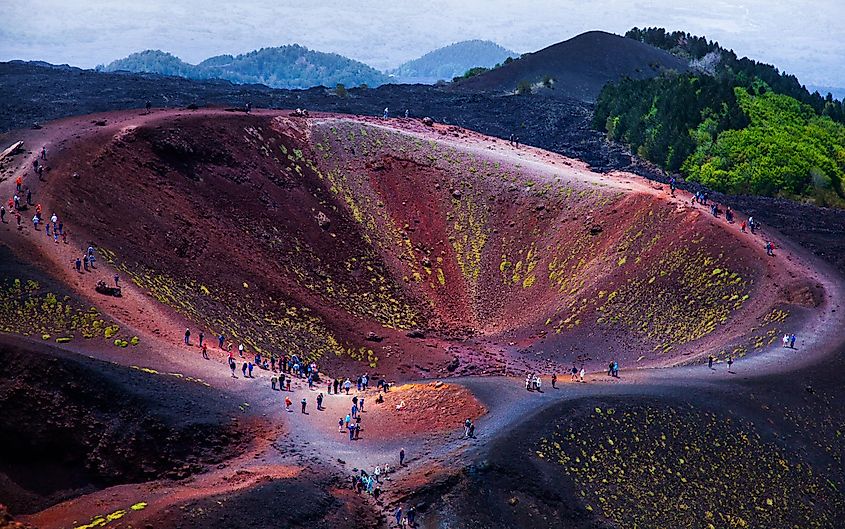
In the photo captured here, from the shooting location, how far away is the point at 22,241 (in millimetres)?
47438

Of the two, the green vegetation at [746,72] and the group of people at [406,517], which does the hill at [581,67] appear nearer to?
the green vegetation at [746,72]

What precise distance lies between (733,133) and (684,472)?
72.3 m

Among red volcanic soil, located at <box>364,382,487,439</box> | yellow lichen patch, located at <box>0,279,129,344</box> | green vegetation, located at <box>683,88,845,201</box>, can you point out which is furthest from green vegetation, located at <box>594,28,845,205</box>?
yellow lichen patch, located at <box>0,279,129,344</box>

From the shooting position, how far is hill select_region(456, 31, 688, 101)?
16050 cm

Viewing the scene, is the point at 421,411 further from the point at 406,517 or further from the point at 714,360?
the point at 714,360

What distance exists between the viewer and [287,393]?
4372 cm

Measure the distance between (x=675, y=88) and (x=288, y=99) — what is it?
51973 millimetres

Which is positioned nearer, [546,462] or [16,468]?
[16,468]

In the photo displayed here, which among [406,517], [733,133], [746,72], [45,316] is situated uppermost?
[746,72]

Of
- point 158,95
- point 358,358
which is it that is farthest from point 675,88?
point 358,358

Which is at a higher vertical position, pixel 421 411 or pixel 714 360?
pixel 714 360

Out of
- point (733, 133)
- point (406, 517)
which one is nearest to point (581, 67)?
point (733, 133)

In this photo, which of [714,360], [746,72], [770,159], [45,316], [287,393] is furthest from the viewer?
[746,72]

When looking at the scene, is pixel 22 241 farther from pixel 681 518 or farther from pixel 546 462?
pixel 681 518
